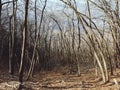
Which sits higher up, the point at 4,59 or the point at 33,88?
the point at 4,59

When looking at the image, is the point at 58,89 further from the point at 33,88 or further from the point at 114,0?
the point at 114,0

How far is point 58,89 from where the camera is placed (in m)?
18.5

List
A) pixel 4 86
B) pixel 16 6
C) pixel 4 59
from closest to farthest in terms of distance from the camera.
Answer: pixel 4 86, pixel 16 6, pixel 4 59

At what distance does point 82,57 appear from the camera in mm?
66000

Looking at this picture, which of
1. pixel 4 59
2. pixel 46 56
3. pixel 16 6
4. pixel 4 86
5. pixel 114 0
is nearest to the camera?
pixel 4 86

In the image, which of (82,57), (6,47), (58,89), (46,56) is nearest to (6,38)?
(6,47)

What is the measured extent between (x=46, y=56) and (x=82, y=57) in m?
14.7

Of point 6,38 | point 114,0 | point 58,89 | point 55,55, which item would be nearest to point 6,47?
point 6,38

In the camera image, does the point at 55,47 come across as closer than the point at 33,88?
No

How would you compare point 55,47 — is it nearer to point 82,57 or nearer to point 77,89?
point 82,57

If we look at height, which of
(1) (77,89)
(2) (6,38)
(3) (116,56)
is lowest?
(1) (77,89)

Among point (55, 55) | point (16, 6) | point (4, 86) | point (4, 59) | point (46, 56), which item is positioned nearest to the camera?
point (4, 86)

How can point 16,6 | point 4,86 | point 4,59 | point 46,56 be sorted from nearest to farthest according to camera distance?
point 4,86 < point 16,6 < point 4,59 < point 46,56

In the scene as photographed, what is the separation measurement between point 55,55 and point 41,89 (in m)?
45.6
